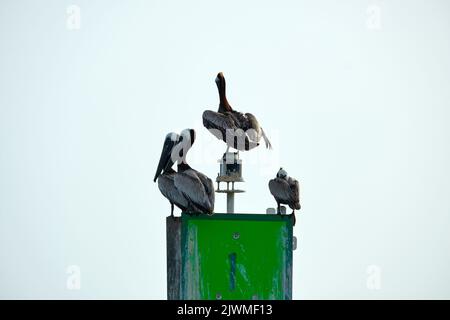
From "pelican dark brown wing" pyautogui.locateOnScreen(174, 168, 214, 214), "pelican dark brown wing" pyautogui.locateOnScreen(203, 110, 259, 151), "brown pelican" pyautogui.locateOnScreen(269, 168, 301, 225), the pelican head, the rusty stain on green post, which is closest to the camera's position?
the rusty stain on green post

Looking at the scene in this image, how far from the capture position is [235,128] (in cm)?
1878

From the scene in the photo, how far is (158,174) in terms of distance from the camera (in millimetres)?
17828

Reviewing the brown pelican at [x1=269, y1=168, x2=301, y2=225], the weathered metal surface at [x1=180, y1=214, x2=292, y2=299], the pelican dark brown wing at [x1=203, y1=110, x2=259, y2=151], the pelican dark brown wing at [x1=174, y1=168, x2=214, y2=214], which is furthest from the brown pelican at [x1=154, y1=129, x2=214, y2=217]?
the pelican dark brown wing at [x1=203, y1=110, x2=259, y2=151]

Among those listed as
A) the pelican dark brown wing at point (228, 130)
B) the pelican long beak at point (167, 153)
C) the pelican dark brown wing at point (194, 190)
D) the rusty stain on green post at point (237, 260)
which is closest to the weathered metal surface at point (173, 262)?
the rusty stain on green post at point (237, 260)

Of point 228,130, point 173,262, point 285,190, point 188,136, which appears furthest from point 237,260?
point 228,130

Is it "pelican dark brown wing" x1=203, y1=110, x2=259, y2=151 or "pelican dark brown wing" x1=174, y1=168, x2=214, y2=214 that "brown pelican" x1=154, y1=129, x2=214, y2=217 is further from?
"pelican dark brown wing" x1=203, y1=110, x2=259, y2=151

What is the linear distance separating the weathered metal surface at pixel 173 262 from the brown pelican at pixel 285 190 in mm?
1778

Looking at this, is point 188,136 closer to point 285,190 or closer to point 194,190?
point 194,190

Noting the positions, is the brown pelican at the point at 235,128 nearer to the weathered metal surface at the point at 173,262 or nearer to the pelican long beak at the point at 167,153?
the pelican long beak at the point at 167,153

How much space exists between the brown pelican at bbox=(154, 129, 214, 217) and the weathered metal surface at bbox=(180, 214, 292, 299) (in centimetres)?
39

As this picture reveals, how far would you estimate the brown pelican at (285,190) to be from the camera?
54.3 ft

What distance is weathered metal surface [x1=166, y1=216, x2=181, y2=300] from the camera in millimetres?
15711
